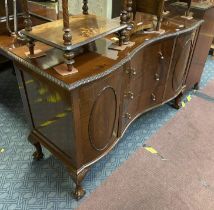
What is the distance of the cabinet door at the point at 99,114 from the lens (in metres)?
1.03

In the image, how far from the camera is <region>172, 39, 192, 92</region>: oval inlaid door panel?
171 centimetres

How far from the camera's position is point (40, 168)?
1.50m

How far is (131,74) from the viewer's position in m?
1.30

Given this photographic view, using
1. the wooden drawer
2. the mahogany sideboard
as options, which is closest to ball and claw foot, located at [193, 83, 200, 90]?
the mahogany sideboard

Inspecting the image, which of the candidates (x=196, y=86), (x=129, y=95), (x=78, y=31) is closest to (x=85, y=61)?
(x=78, y=31)

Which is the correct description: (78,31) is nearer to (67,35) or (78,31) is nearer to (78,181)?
(67,35)

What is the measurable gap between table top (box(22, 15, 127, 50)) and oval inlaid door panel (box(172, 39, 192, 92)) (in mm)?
714

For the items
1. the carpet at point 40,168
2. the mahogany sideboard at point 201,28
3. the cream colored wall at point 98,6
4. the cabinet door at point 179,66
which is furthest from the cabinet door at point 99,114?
the cream colored wall at point 98,6

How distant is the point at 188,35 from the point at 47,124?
114cm

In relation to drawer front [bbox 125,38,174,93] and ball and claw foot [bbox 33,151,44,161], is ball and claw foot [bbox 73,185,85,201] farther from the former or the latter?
drawer front [bbox 125,38,174,93]

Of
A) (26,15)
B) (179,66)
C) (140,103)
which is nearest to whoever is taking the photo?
(26,15)

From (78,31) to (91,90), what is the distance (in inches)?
11.0

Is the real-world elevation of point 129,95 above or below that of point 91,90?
below

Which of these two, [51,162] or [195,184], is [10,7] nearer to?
[51,162]
